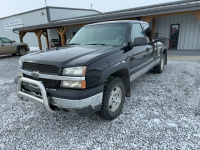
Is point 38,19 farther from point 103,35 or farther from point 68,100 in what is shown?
point 68,100

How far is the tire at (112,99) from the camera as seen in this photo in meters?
2.34

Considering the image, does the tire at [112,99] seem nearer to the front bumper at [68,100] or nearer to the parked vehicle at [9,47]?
the front bumper at [68,100]

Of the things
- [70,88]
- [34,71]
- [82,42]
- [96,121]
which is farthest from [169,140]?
[82,42]

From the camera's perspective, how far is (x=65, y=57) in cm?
217

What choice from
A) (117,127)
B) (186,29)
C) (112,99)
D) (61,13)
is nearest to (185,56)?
(186,29)

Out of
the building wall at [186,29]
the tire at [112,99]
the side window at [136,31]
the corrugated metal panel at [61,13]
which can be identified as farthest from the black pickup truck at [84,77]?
the corrugated metal panel at [61,13]

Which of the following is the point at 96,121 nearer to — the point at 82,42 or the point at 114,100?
the point at 114,100

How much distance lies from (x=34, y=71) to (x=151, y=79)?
3.94 meters

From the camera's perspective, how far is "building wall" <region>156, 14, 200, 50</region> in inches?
434

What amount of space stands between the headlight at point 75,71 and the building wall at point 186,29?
12344 millimetres

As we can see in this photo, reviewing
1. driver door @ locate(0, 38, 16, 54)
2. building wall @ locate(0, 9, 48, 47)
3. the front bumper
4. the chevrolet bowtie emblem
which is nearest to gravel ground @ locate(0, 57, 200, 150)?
the front bumper

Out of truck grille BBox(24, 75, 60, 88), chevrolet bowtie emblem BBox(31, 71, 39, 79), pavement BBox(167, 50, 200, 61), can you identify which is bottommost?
pavement BBox(167, 50, 200, 61)

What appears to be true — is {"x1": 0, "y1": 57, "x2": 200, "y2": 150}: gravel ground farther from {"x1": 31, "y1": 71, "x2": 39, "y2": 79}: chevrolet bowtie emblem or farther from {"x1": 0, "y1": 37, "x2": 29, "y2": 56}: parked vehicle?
{"x1": 0, "y1": 37, "x2": 29, "y2": 56}: parked vehicle

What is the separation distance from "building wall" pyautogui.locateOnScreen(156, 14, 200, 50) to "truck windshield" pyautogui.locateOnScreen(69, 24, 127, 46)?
1067 cm
